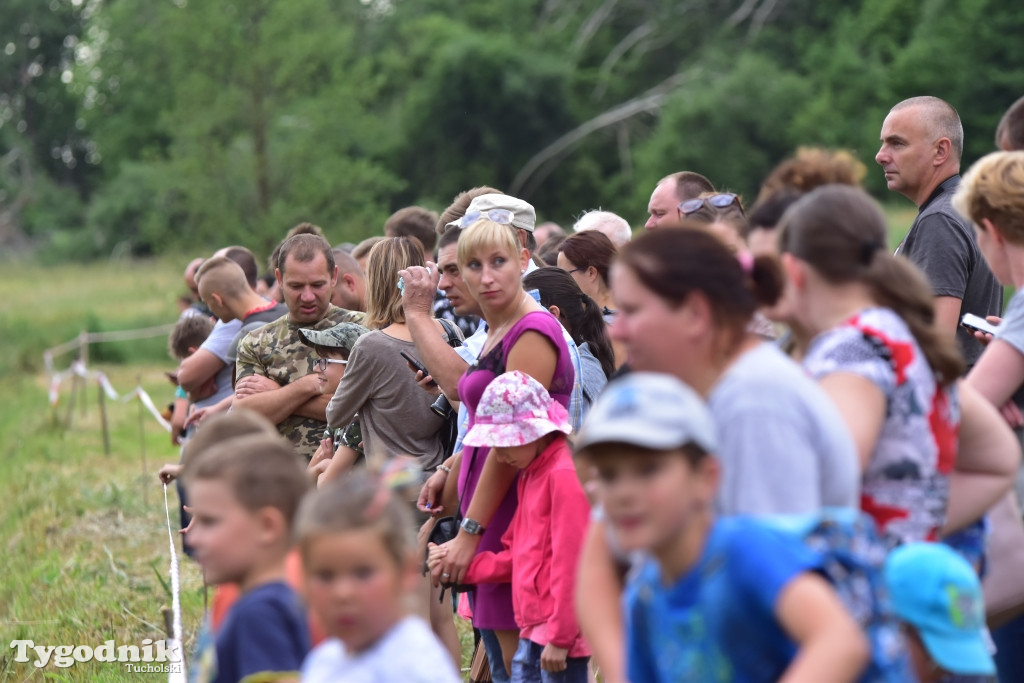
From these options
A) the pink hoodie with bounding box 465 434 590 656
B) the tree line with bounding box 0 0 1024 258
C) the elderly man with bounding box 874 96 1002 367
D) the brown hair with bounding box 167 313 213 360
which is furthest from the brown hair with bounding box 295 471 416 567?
the tree line with bounding box 0 0 1024 258

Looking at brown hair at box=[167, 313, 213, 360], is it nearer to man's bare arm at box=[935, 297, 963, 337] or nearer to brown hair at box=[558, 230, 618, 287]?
brown hair at box=[558, 230, 618, 287]

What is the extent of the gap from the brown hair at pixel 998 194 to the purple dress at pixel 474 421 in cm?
153

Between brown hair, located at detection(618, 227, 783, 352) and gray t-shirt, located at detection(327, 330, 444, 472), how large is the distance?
2913mm

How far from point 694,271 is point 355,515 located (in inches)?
31.9

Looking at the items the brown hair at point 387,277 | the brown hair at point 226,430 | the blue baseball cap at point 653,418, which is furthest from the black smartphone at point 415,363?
the blue baseball cap at point 653,418

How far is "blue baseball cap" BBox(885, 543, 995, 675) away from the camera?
2.59 m

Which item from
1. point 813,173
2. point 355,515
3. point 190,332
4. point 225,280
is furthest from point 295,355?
point 355,515

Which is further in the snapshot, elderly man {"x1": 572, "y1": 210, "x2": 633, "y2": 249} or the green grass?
the green grass

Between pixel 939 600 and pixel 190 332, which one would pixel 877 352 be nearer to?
pixel 939 600

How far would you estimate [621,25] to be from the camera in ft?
183

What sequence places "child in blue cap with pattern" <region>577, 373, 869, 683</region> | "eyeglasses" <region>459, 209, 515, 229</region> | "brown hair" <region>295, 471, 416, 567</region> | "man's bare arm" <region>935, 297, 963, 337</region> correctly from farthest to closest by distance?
"eyeglasses" <region>459, 209, 515, 229</region> → "man's bare arm" <region>935, 297, 963, 337</region> → "brown hair" <region>295, 471, 416, 567</region> → "child in blue cap with pattern" <region>577, 373, 869, 683</region>

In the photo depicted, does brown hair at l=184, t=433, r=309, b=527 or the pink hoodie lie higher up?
brown hair at l=184, t=433, r=309, b=527

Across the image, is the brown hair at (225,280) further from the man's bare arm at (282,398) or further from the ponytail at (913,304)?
the ponytail at (913,304)

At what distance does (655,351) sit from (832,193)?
0.58m
